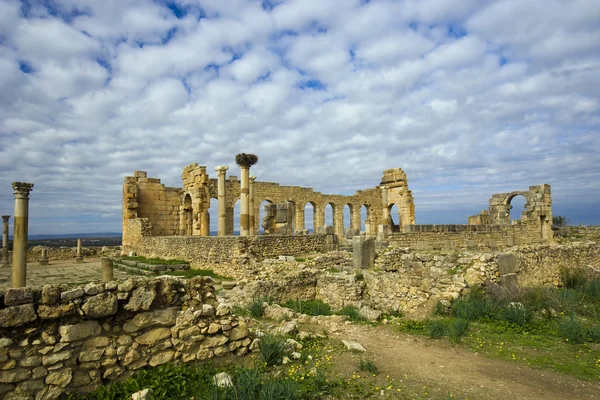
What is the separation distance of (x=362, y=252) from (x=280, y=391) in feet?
29.5

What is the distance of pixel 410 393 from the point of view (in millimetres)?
4094

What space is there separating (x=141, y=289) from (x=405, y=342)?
4175 millimetres

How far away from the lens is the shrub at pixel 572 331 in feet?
18.9

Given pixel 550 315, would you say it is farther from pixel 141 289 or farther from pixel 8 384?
pixel 8 384

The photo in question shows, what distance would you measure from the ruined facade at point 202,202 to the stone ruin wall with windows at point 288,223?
0.06 m

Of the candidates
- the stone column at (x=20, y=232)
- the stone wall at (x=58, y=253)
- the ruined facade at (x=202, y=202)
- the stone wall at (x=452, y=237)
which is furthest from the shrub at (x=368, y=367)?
the stone wall at (x=58, y=253)

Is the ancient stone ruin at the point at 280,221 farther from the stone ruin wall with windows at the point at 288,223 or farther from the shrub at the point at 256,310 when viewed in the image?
the shrub at the point at 256,310

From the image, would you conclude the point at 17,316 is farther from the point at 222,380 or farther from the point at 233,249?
the point at 233,249

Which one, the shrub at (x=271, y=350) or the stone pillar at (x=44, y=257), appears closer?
the shrub at (x=271, y=350)

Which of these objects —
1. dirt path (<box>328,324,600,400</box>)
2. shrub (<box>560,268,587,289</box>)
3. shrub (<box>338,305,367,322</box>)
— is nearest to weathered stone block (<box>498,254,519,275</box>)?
shrub (<box>560,268,587,289</box>)

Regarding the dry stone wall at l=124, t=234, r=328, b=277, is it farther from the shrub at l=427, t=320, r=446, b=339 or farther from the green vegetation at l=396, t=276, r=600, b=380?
the shrub at l=427, t=320, r=446, b=339

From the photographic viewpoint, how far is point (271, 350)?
4.79 m

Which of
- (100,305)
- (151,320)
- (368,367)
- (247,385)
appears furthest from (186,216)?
(247,385)

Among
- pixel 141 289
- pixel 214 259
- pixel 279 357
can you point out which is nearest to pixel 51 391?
pixel 141 289
